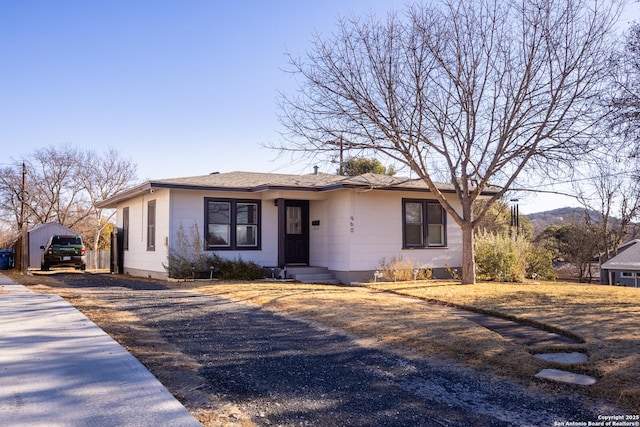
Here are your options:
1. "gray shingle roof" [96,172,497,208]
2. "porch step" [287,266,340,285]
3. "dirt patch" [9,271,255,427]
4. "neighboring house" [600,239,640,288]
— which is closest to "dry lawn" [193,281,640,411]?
"porch step" [287,266,340,285]

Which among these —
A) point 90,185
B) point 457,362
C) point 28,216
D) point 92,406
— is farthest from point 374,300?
point 28,216

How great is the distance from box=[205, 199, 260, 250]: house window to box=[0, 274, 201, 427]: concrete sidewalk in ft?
29.0

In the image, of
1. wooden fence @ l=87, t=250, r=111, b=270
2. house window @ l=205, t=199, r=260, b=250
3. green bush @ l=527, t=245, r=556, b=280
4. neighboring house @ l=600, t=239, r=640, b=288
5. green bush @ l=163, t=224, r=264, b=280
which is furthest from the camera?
wooden fence @ l=87, t=250, r=111, b=270

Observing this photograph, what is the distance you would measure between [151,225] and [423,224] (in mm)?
9093

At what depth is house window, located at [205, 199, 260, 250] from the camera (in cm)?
1670

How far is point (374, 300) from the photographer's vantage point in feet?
36.1

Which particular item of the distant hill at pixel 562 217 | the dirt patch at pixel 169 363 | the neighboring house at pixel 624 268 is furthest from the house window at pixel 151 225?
the distant hill at pixel 562 217

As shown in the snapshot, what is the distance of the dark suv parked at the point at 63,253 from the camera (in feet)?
73.9

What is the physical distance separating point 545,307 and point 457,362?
460 centimetres

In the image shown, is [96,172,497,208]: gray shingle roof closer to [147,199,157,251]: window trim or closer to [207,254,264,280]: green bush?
[147,199,157,251]: window trim

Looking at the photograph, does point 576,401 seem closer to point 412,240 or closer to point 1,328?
point 1,328

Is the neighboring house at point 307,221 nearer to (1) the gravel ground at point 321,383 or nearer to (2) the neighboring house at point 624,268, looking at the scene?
(1) the gravel ground at point 321,383

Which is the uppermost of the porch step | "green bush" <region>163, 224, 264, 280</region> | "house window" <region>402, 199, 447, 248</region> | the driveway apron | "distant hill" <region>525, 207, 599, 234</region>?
"distant hill" <region>525, 207, 599, 234</region>

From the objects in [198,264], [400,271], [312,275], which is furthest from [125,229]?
[400,271]
